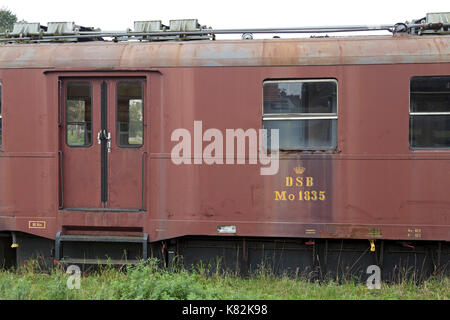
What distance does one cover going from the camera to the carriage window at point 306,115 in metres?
6.25

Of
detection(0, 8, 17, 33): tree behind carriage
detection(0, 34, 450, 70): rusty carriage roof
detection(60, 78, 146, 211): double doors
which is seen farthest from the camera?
detection(0, 8, 17, 33): tree behind carriage

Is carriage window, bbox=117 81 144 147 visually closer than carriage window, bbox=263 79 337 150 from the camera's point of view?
No

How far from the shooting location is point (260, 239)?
21.6ft

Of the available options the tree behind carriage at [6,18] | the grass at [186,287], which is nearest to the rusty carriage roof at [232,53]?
the grass at [186,287]

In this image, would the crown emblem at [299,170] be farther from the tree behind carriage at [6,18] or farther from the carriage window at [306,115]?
the tree behind carriage at [6,18]

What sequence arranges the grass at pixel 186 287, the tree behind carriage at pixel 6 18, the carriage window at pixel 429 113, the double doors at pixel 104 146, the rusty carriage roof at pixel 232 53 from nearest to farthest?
the grass at pixel 186 287
the carriage window at pixel 429 113
the rusty carriage roof at pixel 232 53
the double doors at pixel 104 146
the tree behind carriage at pixel 6 18

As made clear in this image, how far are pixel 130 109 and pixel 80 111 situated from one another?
0.76 meters

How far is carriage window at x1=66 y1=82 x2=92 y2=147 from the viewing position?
6.65 metres

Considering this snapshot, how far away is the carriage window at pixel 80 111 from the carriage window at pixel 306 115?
262 cm

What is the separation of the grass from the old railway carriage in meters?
0.26

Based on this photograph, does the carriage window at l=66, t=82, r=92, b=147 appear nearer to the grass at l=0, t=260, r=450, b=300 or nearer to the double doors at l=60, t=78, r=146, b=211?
the double doors at l=60, t=78, r=146, b=211

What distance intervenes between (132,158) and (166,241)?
1343mm
